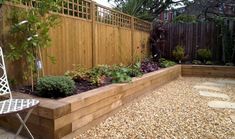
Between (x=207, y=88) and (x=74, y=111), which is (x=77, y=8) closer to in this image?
(x=74, y=111)

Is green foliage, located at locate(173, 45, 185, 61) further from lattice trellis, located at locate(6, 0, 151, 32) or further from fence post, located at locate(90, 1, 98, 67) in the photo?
fence post, located at locate(90, 1, 98, 67)

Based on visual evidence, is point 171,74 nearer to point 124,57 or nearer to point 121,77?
point 124,57

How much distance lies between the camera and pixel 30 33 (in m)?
2.89

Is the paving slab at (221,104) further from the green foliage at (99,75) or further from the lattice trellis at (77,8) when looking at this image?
the lattice trellis at (77,8)

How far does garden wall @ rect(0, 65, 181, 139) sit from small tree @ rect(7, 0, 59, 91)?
1.56 ft

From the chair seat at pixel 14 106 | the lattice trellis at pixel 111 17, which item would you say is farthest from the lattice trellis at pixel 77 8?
the chair seat at pixel 14 106

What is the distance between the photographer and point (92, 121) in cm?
277

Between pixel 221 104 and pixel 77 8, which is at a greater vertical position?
pixel 77 8

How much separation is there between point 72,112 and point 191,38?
6.88 m

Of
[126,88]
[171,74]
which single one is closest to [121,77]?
[126,88]

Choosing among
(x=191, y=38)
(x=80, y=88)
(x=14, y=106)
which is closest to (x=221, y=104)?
(x=80, y=88)

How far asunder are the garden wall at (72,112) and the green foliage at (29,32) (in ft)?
1.70

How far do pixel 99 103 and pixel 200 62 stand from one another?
19.3ft

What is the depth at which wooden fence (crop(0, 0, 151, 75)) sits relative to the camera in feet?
11.5
